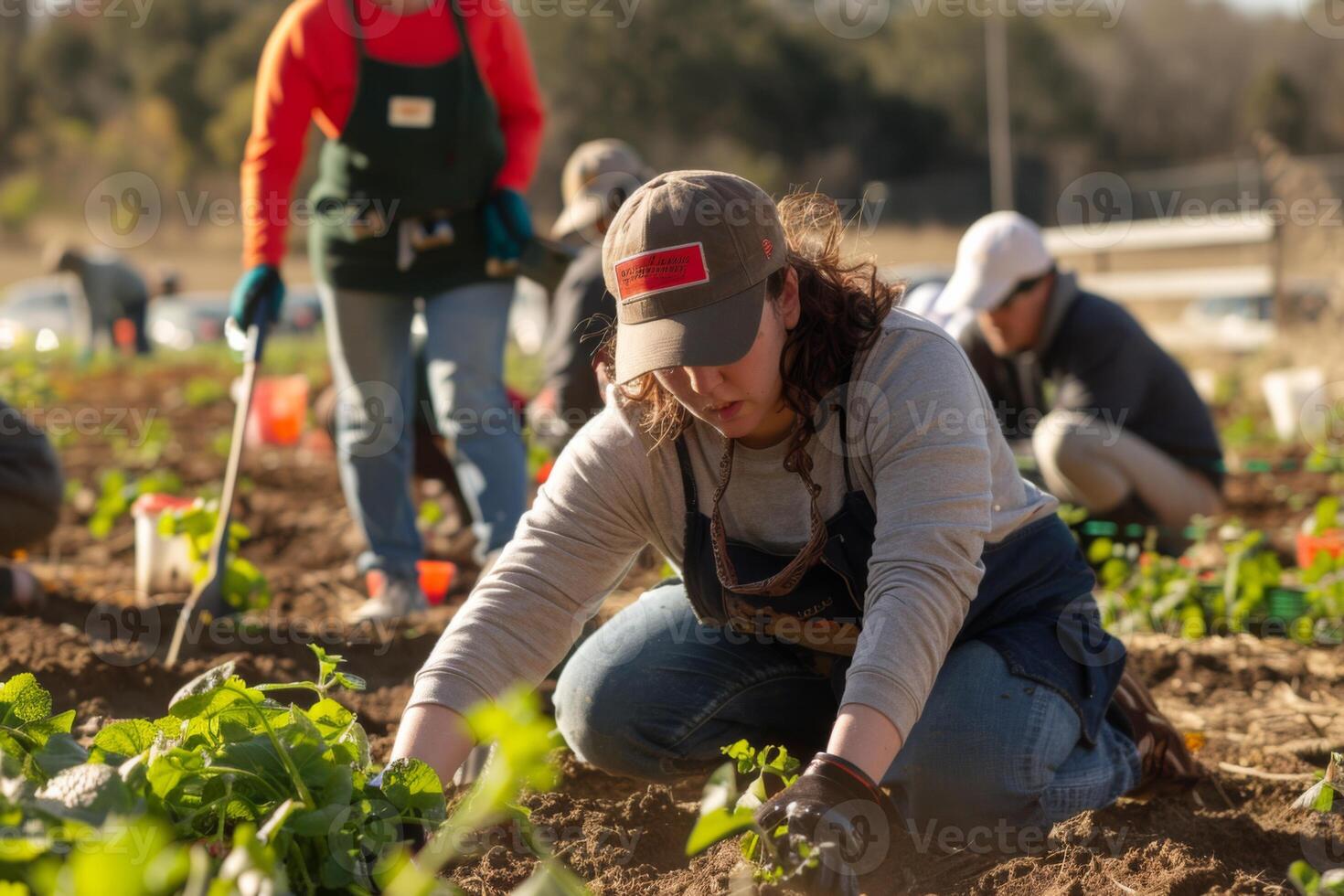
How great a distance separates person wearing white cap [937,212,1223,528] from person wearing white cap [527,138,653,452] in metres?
1.07

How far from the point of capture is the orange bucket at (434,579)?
3789 mm

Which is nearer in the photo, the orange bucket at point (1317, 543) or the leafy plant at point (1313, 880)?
the leafy plant at point (1313, 880)

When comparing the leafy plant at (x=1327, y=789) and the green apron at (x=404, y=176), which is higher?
the green apron at (x=404, y=176)

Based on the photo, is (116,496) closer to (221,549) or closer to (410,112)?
(221,549)

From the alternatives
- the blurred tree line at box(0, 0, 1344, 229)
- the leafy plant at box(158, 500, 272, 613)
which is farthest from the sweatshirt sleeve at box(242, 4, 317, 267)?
the blurred tree line at box(0, 0, 1344, 229)

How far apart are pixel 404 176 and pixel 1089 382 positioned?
2.07 meters

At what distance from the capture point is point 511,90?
3861 millimetres

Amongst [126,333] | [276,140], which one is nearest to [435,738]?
[276,140]

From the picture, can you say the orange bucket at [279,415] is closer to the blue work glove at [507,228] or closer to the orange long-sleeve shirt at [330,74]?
the orange long-sleeve shirt at [330,74]

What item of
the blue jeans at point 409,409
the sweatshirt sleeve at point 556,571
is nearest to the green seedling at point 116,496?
the blue jeans at point 409,409

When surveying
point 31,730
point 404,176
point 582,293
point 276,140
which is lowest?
point 31,730

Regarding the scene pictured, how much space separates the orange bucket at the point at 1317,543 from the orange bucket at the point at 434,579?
7.40ft

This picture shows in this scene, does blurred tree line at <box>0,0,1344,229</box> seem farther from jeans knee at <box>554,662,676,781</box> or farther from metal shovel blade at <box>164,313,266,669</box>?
jeans knee at <box>554,662,676,781</box>

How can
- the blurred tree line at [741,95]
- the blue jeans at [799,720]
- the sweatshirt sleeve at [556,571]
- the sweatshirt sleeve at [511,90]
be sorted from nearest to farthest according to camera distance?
1. the sweatshirt sleeve at [556,571]
2. the blue jeans at [799,720]
3. the sweatshirt sleeve at [511,90]
4. the blurred tree line at [741,95]
